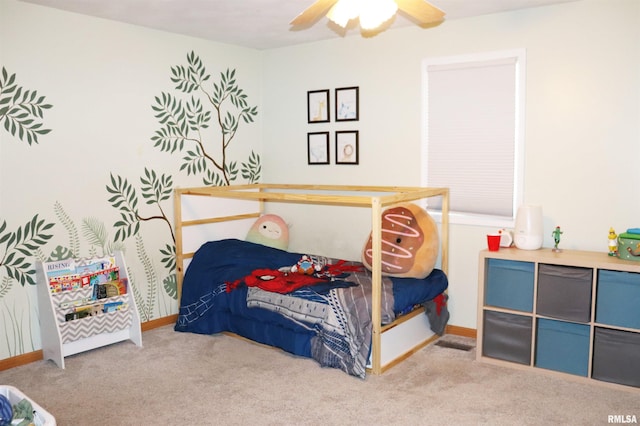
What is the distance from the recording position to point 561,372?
326 cm

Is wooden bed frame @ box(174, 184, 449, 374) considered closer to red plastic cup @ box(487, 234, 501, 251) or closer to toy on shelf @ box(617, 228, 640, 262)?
red plastic cup @ box(487, 234, 501, 251)

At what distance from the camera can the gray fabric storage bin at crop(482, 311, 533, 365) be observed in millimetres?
3367

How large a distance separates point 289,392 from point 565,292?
5.32 ft

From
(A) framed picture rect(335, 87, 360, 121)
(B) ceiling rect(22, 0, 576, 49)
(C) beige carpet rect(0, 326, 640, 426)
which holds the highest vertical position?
(B) ceiling rect(22, 0, 576, 49)

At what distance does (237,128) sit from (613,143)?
9.27ft

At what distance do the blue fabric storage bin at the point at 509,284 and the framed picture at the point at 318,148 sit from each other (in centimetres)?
170

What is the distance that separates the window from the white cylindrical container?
24 centimetres

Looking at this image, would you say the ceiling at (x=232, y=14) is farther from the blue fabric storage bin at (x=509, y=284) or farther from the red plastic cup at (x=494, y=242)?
the blue fabric storage bin at (x=509, y=284)

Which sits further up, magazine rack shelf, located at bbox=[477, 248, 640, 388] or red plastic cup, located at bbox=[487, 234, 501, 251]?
red plastic cup, located at bbox=[487, 234, 501, 251]

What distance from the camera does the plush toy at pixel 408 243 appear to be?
369 cm

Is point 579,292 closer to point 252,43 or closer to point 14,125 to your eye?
point 252,43

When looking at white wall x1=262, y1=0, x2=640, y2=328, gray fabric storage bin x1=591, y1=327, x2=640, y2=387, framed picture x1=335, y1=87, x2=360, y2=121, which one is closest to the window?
white wall x1=262, y1=0, x2=640, y2=328

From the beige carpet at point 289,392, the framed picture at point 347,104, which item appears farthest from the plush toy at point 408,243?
the framed picture at point 347,104

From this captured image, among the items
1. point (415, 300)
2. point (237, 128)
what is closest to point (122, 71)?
point (237, 128)
